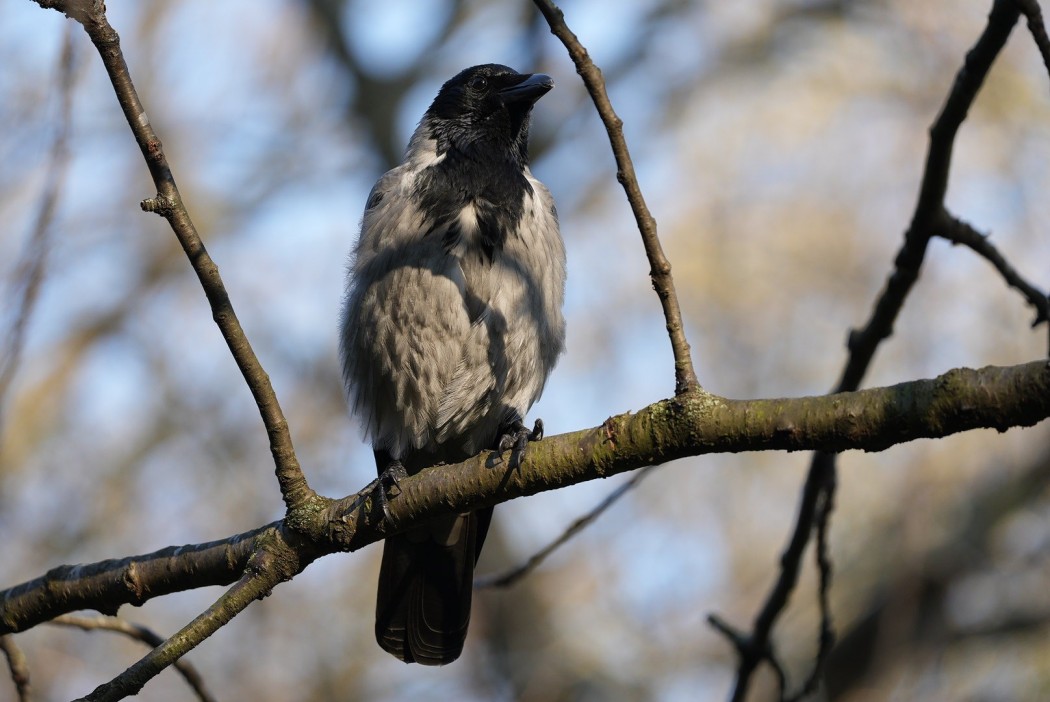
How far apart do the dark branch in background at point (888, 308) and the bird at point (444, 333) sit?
1.36m

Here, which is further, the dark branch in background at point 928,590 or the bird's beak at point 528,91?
the dark branch in background at point 928,590

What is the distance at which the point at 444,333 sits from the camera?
190 inches

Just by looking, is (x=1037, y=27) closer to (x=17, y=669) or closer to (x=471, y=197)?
(x=471, y=197)

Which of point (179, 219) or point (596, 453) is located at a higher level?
point (179, 219)

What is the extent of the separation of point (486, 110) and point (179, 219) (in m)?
3.02

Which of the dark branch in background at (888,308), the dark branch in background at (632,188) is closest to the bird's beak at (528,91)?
the dark branch in background at (888,308)

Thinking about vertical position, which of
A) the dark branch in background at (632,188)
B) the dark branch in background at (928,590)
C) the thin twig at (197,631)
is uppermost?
the dark branch in background at (928,590)

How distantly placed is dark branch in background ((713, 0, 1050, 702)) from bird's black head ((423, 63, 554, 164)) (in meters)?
2.28

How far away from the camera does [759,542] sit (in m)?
10.9

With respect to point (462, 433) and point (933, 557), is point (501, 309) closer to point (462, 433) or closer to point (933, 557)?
point (462, 433)

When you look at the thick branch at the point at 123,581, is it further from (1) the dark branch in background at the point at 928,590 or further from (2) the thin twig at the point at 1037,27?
(1) the dark branch in background at the point at 928,590

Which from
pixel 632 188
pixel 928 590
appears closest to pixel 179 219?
pixel 632 188

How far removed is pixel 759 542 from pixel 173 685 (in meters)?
5.91

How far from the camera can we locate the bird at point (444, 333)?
189 inches
